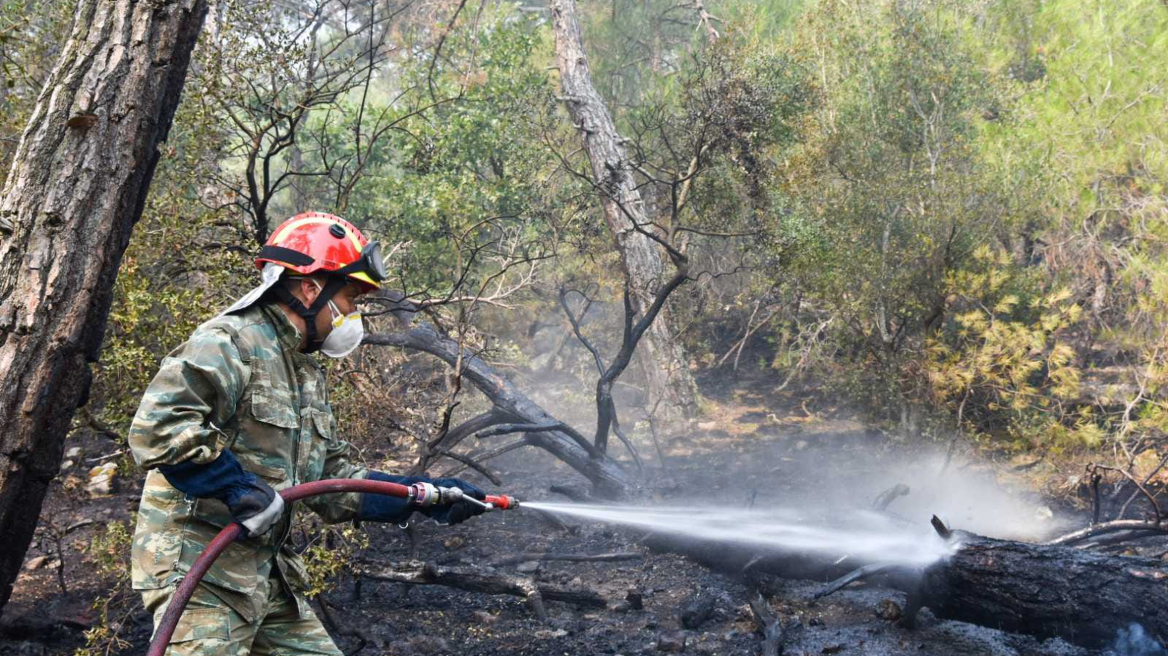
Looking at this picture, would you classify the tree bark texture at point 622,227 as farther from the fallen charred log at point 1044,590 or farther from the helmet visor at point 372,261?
the helmet visor at point 372,261

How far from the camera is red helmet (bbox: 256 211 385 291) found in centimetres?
305

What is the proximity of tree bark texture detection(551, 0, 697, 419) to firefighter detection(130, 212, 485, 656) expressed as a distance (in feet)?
30.7

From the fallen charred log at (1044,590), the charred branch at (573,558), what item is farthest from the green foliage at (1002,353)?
the charred branch at (573,558)

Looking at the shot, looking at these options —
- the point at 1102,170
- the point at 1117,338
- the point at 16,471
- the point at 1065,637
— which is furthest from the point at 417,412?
the point at 1102,170

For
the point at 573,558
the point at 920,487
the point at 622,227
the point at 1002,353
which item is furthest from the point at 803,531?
the point at 622,227

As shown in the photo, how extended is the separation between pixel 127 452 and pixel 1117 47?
12669 mm

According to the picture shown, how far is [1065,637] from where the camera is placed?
5.23 meters

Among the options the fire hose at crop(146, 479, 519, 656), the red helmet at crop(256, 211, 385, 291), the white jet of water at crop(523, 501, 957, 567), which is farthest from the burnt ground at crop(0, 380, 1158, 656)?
the red helmet at crop(256, 211, 385, 291)

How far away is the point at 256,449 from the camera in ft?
9.52

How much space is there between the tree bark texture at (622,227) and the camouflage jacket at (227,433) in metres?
9.53

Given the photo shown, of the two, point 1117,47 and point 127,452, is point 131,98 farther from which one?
point 1117,47

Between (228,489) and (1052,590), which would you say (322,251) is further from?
(1052,590)

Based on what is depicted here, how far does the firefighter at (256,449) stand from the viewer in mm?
2592

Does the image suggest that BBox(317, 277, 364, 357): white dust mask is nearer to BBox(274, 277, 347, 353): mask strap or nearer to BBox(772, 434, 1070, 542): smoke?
BBox(274, 277, 347, 353): mask strap
